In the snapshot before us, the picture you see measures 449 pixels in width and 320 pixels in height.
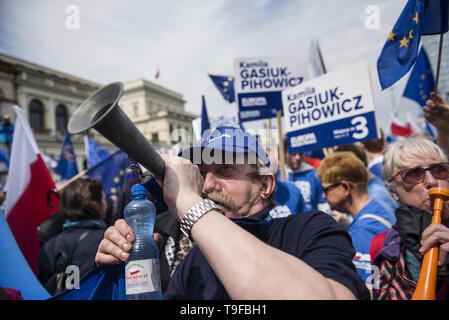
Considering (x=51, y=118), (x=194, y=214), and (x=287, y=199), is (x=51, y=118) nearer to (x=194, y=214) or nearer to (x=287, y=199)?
(x=287, y=199)

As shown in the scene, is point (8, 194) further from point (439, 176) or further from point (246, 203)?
point (439, 176)

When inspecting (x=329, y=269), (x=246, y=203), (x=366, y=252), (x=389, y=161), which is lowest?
(x=366, y=252)

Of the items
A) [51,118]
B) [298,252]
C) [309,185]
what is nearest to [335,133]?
[309,185]

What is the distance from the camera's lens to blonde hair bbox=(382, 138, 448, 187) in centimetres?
189

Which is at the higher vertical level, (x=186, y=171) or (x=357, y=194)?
(x=186, y=171)

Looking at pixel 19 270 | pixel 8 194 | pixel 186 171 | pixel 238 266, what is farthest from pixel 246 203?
pixel 8 194

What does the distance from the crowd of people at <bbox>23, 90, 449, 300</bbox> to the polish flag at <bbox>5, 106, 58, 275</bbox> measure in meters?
0.65

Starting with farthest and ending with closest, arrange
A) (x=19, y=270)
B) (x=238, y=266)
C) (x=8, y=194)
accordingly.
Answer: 1. (x=8, y=194)
2. (x=19, y=270)
3. (x=238, y=266)

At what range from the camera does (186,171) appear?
111cm

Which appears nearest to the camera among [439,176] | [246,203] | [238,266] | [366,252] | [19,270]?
[238,266]

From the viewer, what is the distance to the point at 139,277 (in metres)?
1.12

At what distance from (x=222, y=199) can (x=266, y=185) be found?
0.94ft

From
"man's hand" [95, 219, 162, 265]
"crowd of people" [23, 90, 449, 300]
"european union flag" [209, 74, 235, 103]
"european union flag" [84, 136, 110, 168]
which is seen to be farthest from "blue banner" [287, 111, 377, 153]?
"european union flag" [84, 136, 110, 168]
